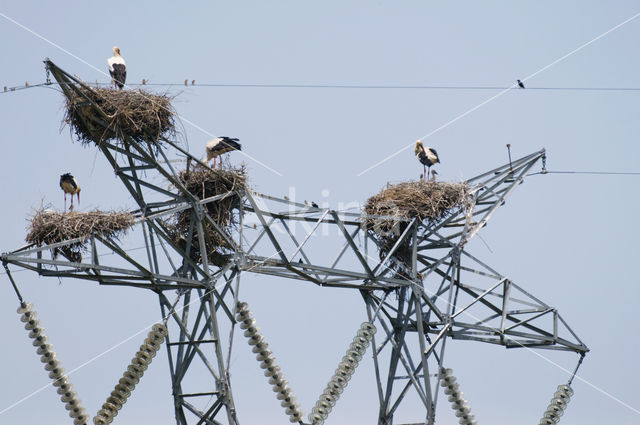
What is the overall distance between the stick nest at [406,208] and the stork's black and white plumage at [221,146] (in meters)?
3.54

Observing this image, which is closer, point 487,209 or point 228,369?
point 228,369

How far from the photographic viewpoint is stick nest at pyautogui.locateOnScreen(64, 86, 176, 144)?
30844 mm

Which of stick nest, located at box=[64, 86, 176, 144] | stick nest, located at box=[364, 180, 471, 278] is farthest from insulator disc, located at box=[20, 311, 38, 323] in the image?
stick nest, located at box=[364, 180, 471, 278]

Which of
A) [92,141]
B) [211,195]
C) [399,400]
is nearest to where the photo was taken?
[92,141]

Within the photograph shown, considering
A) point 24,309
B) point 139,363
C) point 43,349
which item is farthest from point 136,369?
point 24,309

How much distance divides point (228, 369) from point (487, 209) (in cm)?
823

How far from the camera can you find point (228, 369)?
3231 cm

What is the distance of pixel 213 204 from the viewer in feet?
110

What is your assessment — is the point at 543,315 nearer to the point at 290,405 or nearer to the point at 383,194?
the point at 383,194

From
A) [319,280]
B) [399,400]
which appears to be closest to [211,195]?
[319,280]

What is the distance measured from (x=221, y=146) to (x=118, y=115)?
3904mm

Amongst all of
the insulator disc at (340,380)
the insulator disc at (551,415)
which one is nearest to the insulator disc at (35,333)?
the insulator disc at (340,380)

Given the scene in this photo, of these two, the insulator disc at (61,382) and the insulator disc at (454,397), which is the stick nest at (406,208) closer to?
the insulator disc at (454,397)

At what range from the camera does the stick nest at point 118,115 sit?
101 ft
